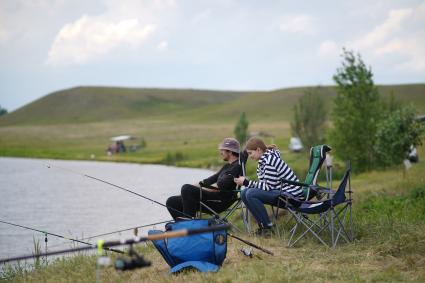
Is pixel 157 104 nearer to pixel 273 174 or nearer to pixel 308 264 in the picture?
pixel 273 174

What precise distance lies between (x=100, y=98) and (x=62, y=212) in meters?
127

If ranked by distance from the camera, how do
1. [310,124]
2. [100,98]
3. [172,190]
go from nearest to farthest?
[172,190]
[310,124]
[100,98]

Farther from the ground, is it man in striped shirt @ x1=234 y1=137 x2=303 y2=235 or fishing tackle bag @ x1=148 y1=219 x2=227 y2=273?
man in striped shirt @ x1=234 y1=137 x2=303 y2=235

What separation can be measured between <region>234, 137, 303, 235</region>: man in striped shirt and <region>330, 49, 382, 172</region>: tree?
17219 mm

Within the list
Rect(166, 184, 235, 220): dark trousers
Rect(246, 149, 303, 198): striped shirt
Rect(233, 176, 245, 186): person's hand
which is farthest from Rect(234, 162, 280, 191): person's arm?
Rect(166, 184, 235, 220): dark trousers

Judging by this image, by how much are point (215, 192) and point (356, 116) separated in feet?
58.3

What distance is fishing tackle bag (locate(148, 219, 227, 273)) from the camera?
6.21m

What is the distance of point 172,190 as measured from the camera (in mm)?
21484

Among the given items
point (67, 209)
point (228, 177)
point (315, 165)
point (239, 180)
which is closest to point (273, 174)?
point (239, 180)

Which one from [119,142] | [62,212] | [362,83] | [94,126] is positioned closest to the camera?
[62,212]

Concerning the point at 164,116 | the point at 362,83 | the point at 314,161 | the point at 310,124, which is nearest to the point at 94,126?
the point at 164,116

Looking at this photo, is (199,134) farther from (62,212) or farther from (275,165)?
(275,165)

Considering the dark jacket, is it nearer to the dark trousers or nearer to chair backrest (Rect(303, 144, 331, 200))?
the dark trousers

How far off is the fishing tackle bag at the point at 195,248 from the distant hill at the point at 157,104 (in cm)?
9596
